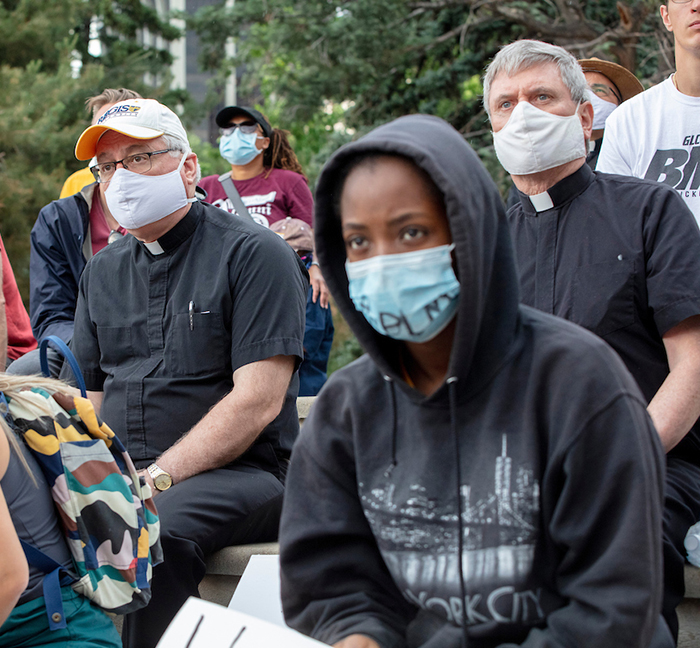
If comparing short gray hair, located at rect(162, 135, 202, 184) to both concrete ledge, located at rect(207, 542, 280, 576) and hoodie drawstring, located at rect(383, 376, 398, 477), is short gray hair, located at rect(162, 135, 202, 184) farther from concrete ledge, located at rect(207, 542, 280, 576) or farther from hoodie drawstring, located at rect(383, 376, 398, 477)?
hoodie drawstring, located at rect(383, 376, 398, 477)

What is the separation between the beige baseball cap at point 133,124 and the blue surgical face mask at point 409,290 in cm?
217

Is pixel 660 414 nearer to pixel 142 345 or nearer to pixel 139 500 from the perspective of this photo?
pixel 139 500

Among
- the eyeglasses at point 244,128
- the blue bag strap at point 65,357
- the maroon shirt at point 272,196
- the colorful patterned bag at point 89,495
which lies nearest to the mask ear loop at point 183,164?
the blue bag strap at point 65,357

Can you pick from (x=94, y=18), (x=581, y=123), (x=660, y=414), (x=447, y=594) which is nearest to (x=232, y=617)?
(x=447, y=594)

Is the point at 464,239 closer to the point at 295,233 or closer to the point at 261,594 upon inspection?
the point at 261,594

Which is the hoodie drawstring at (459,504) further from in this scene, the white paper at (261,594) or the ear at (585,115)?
the ear at (585,115)

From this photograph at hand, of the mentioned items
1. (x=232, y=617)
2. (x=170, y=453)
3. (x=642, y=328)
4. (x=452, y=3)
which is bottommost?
(x=170, y=453)

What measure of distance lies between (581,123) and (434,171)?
1660 millimetres

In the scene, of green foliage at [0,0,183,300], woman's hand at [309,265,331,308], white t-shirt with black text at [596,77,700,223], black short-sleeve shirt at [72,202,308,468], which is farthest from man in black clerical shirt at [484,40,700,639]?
green foliage at [0,0,183,300]

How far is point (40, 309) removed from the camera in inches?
190

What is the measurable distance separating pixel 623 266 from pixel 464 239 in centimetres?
133

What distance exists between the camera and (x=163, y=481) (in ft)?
10.6

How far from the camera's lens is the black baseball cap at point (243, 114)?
5801 millimetres

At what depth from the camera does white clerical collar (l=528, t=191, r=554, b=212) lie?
299 centimetres
